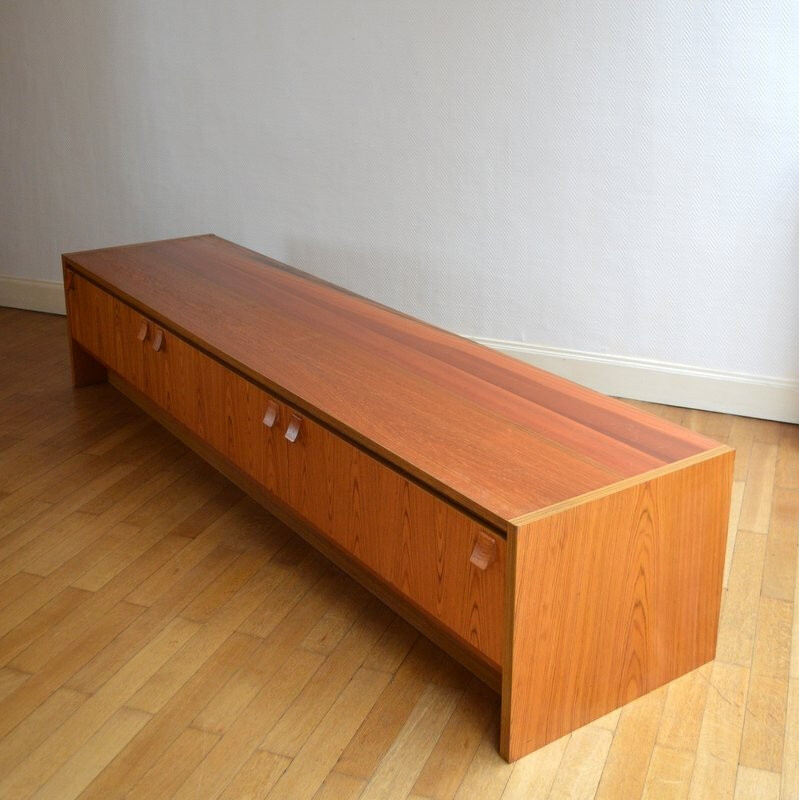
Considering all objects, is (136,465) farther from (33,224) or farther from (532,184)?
(33,224)

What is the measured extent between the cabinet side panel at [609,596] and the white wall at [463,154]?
4.69 ft

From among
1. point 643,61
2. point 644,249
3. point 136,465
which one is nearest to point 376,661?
point 136,465

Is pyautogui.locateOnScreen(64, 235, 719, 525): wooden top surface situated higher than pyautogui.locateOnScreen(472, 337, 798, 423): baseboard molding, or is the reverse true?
pyautogui.locateOnScreen(64, 235, 719, 525): wooden top surface

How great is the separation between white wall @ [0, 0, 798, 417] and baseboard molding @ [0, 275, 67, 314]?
0.08m

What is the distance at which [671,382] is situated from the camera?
3385 mm

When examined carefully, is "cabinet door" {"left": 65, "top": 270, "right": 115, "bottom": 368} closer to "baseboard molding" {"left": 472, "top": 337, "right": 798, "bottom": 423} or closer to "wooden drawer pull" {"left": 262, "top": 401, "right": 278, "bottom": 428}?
"wooden drawer pull" {"left": 262, "top": 401, "right": 278, "bottom": 428}

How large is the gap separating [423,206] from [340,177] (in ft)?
1.09

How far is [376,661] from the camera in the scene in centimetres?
214

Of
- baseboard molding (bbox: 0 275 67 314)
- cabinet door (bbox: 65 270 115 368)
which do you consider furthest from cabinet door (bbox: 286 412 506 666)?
baseboard molding (bbox: 0 275 67 314)

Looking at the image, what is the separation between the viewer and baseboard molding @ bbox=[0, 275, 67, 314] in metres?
4.34

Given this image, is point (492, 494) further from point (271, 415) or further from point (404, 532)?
point (271, 415)

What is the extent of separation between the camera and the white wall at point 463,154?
10.3ft

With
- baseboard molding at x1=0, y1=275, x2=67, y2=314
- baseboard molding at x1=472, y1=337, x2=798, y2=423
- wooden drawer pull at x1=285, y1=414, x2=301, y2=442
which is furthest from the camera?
→ baseboard molding at x1=0, y1=275, x2=67, y2=314

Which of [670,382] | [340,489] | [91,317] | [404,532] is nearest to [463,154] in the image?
[670,382]
